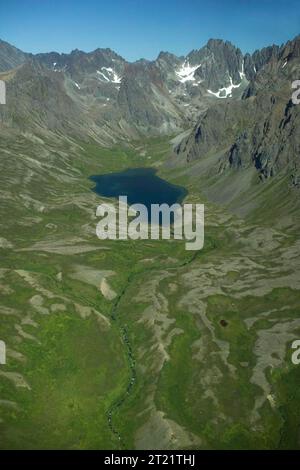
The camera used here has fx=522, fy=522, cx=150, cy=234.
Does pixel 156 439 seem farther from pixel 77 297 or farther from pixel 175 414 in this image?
pixel 77 297

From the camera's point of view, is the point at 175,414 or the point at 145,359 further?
the point at 145,359

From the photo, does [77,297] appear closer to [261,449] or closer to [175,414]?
[175,414]
